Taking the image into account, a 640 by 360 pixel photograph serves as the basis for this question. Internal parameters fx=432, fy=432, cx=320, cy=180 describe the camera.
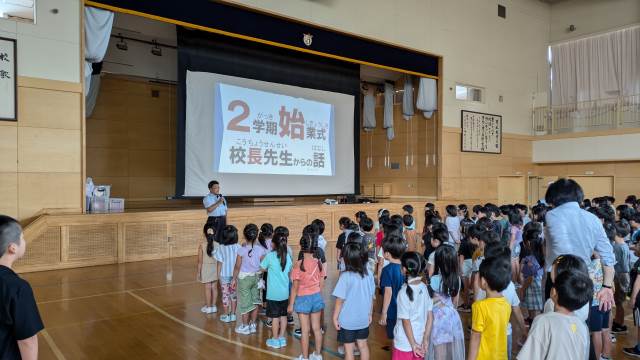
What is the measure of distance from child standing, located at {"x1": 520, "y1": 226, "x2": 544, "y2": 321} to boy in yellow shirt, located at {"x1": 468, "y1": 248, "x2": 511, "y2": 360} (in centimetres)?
170

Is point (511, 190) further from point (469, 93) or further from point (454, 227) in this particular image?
point (454, 227)

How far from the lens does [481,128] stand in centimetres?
1212

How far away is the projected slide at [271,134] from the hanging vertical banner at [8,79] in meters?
3.23

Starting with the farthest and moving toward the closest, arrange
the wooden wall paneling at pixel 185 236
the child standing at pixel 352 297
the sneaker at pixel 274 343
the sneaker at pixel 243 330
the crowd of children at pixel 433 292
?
the wooden wall paneling at pixel 185 236 → the sneaker at pixel 243 330 → the sneaker at pixel 274 343 → the child standing at pixel 352 297 → the crowd of children at pixel 433 292

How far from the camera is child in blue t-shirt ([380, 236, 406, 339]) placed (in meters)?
2.94

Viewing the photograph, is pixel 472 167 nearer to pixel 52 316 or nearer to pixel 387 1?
pixel 387 1

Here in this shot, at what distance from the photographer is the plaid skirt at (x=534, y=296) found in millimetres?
3635

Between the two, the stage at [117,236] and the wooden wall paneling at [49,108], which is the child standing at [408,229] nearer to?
the stage at [117,236]

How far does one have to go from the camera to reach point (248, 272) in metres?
3.66

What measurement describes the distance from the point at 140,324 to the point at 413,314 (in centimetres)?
282

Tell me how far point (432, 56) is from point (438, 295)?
962 centimetres

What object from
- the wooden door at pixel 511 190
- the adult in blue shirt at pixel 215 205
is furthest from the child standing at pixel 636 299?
the wooden door at pixel 511 190

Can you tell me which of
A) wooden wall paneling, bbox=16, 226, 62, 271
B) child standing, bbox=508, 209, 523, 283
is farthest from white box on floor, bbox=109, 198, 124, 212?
child standing, bbox=508, 209, 523, 283

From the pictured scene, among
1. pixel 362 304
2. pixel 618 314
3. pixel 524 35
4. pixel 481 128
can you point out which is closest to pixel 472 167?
pixel 481 128
